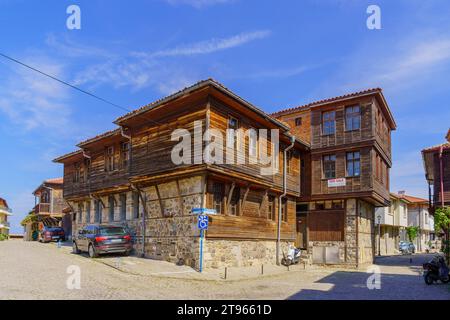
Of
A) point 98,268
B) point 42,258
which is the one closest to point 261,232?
point 98,268

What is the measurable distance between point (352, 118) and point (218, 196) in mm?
10806

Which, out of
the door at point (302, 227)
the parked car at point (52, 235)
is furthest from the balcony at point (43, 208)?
the door at point (302, 227)

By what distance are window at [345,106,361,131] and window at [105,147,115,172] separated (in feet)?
48.6

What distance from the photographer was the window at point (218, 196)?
1927cm

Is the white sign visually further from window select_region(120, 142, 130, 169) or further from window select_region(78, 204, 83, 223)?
window select_region(78, 204, 83, 223)

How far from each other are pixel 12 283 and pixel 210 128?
954 cm

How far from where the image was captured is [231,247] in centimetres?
1952

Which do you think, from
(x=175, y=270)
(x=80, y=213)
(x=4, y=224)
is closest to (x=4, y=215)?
(x=4, y=224)

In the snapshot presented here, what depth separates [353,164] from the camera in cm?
2511

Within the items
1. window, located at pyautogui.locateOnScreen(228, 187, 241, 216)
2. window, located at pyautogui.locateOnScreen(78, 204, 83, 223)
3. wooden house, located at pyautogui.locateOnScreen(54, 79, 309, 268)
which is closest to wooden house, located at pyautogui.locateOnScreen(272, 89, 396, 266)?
wooden house, located at pyautogui.locateOnScreen(54, 79, 309, 268)

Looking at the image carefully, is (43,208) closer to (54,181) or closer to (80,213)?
(54,181)

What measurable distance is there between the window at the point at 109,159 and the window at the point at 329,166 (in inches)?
529

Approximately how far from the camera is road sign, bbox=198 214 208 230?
16656mm
